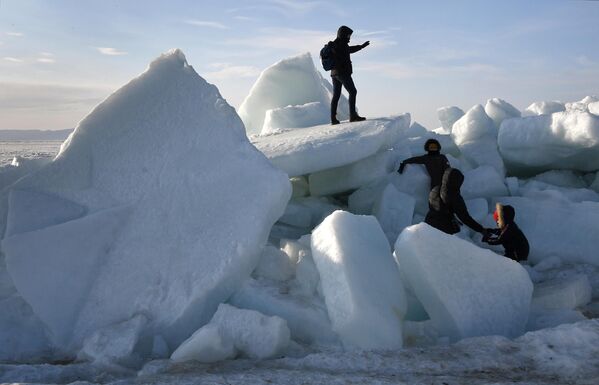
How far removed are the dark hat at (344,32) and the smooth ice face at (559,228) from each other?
2.38 metres

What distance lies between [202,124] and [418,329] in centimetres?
207

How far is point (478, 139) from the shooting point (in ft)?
20.1

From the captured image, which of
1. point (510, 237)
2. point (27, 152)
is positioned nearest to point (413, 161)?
point (510, 237)

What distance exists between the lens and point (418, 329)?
10.1 ft

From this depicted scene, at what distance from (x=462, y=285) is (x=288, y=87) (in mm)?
4702

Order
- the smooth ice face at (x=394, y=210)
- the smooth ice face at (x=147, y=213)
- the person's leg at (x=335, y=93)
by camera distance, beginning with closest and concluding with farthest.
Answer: the smooth ice face at (x=147, y=213) → the smooth ice face at (x=394, y=210) → the person's leg at (x=335, y=93)

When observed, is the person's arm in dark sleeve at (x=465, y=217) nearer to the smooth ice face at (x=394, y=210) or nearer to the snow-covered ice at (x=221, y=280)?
the smooth ice face at (x=394, y=210)

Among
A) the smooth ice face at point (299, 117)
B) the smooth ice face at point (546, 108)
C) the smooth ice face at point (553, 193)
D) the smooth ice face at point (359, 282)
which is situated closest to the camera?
the smooth ice face at point (359, 282)

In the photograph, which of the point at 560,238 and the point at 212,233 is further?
the point at 560,238

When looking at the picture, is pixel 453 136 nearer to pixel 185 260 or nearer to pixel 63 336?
pixel 185 260

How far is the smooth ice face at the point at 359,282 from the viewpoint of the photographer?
284 centimetres

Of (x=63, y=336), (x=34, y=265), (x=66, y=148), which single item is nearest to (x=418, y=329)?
(x=63, y=336)

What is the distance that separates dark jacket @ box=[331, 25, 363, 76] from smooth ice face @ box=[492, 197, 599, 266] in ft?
7.09

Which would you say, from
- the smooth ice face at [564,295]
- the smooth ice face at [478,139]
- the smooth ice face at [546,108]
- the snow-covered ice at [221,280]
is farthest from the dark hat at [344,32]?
the smooth ice face at [546,108]
